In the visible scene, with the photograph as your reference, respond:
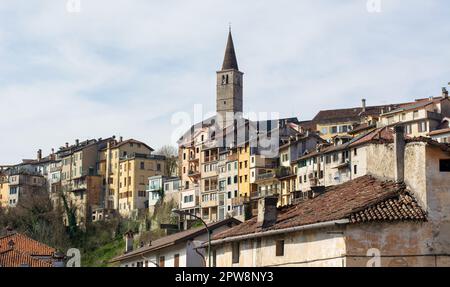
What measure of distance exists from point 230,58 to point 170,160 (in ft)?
109

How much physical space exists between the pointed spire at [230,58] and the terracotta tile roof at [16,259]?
131 m

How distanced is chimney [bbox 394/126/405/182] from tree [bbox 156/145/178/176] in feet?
420

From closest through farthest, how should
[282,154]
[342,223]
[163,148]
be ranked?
1. [342,223]
2. [282,154]
3. [163,148]

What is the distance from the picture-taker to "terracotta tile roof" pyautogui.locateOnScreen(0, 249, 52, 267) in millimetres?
58625

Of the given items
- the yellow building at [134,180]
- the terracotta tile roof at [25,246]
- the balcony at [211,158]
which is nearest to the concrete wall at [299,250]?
the terracotta tile roof at [25,246]

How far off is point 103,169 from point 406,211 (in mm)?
132031

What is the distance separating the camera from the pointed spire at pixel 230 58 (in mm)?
190000

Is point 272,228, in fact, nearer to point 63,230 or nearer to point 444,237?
point 444,237

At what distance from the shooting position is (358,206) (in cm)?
3272

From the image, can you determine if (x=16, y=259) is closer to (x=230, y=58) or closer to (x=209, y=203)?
(x=209, y=203)

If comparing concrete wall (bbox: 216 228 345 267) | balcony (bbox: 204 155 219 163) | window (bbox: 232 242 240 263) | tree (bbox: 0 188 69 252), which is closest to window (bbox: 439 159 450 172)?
concrete wall (bbox: 216 228 345 267)

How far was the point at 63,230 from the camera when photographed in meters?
139

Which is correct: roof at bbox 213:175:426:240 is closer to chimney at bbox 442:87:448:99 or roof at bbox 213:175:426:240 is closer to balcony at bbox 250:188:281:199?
balcony at bbox 250:188:281:199
